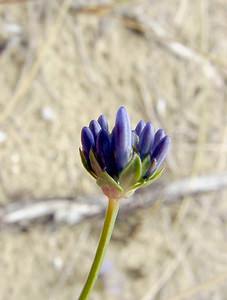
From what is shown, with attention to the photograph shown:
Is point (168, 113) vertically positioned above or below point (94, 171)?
below

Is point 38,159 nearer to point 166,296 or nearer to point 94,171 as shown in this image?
point 166,296

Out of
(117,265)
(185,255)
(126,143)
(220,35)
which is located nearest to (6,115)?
(117,265)

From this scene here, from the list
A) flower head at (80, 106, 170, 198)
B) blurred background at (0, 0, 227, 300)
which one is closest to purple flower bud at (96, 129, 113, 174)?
flower head at (80, 106, 170, 198)

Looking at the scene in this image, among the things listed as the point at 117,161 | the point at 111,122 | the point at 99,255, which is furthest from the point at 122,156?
the point at 111,122

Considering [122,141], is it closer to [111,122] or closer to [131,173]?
[131,173]

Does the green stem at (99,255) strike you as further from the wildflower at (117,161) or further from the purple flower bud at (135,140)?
the purple flower bud at (135,140)

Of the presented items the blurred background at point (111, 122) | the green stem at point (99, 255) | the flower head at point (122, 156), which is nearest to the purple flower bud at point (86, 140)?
the flower head at point (122, 156)
